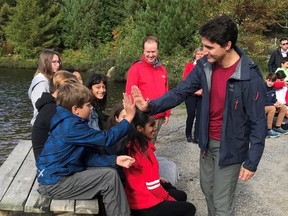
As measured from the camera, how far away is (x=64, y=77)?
13.6 ft

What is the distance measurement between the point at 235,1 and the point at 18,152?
17.6m

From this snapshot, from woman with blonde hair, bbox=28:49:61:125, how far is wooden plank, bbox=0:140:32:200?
1.30 ft

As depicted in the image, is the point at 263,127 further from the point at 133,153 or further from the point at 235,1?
the point at 235,1

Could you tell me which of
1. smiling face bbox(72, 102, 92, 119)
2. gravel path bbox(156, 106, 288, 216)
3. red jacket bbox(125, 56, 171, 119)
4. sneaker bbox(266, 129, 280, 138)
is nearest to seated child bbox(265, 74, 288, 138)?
sneaker bbox(266, 129, 280, 138)

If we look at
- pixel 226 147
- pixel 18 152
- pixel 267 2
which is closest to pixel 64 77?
pixel 18 152

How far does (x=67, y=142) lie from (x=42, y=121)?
0.52 metres

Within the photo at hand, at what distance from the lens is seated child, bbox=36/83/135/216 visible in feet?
10.8

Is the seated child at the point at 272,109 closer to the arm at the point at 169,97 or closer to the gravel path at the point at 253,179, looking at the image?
the gravel path at the point at 253,179

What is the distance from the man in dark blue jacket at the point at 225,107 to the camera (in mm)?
3009

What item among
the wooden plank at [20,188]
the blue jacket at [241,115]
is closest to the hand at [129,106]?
the blue jacket at [241,115]

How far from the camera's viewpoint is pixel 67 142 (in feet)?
10.7

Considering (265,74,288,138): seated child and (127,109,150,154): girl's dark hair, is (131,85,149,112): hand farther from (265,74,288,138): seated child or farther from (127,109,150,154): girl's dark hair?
(265,74,288,138): seated child

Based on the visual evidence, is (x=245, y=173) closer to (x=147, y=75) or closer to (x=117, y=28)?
(x=147, y=75)

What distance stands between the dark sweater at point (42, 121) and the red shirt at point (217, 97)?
1373 mm
